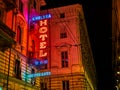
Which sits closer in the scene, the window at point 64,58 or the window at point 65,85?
the window at point 65,85

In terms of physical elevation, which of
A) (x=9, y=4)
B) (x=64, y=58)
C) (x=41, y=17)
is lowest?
(x=64, y=58)

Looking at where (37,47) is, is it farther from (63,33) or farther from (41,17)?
(63,33)

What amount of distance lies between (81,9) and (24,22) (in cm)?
1306

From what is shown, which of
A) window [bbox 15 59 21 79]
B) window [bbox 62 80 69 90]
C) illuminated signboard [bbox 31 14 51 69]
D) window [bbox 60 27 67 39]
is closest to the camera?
window [bbox 15 59 21 79]

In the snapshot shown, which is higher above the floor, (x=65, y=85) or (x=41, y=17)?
(x=41, y=17)

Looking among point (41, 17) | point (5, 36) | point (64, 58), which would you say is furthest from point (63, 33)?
point (5, 36)

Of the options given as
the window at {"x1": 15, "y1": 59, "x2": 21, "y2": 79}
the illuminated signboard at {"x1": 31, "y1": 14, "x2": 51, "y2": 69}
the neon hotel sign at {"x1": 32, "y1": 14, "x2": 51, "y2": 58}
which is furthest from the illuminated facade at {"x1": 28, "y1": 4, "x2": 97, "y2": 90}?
the window at {"x1": 15, "y1": 59, "x2": 21, "y2": 79}

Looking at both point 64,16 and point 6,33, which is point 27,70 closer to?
point 6,33

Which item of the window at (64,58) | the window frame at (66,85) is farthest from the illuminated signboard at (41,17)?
the window frame at (66,85)

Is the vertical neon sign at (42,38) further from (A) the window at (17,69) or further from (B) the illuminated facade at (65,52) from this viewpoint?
(B) the illuminated facade at (65,52)

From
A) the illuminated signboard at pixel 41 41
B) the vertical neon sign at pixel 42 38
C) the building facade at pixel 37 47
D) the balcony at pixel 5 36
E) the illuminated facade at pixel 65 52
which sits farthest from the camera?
the illuminated facade at pixel 65 52

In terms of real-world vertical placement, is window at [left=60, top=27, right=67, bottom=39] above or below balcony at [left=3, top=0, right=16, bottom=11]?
above

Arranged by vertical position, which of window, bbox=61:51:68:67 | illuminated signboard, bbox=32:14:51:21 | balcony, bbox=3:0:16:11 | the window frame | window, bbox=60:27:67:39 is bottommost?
the window frame

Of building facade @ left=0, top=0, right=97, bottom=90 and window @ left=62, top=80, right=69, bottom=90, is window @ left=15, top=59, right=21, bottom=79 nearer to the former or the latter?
building facade @ left=0, top=0, right=97, bottom=90
